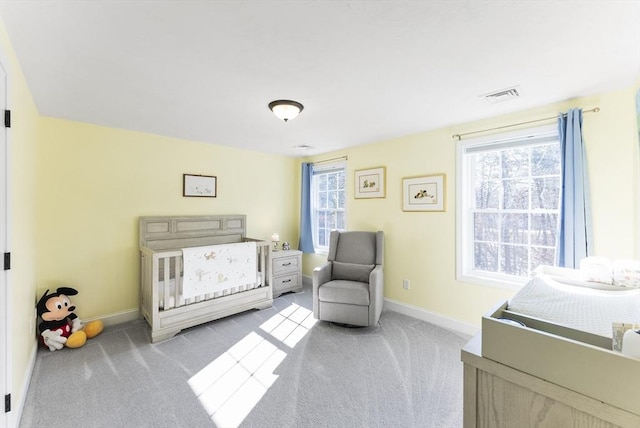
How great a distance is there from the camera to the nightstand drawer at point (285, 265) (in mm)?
4057

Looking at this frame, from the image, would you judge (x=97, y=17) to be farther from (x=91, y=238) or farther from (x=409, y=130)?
(x=409, y=130)

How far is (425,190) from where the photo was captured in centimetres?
323

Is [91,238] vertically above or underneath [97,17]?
underneath

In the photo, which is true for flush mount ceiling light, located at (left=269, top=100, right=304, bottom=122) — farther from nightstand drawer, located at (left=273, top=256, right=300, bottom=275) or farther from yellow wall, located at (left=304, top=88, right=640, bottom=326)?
nightstand drawer, located at (left=273, top=256, right=300, bottom=275)

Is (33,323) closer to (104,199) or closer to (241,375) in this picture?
(104,199)

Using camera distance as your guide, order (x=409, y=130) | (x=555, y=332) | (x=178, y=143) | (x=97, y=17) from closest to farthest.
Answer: (x=555, y=332)
(x=97, y=17)
(x=409, y=130)
(x=178, y=143)

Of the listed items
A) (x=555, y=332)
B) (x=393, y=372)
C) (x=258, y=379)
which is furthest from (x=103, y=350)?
(x=555, y=332)

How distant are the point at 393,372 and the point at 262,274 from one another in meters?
2.02

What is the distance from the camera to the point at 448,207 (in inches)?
120

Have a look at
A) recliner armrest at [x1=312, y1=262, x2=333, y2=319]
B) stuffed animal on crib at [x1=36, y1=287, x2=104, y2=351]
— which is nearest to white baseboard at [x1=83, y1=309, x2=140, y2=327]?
stuffed animal on crib at [x1=36, y1=287, x2=104, y2=351]

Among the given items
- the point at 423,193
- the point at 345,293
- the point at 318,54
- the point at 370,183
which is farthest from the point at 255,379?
the point at 370,183

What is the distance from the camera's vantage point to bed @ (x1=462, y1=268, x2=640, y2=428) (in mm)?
684

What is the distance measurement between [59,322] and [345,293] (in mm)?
2864

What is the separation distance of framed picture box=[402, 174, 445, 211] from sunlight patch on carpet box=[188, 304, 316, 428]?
1934 mm
